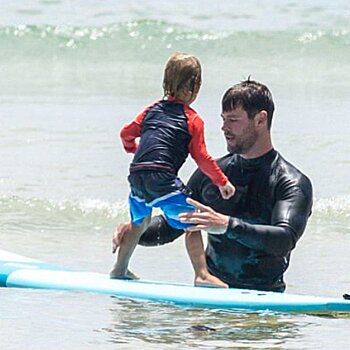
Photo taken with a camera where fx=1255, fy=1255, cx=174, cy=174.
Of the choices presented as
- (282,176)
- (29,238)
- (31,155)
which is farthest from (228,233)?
(31,155)

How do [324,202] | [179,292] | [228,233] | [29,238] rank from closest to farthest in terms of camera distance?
1. [228,233]
2. [179,292]
3. [29,238]
4. [324,202]

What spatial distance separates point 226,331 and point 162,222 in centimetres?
73

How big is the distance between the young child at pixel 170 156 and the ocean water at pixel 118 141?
0.29 meters

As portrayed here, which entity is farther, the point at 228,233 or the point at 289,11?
the point at 289,11

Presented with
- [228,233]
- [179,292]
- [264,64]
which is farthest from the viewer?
[264,64]

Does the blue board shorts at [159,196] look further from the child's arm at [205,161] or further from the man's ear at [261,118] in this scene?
the man's ear at [261,118]

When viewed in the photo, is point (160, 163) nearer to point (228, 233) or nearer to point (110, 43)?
point (228, 233)

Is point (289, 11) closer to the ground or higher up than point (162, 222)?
higher up

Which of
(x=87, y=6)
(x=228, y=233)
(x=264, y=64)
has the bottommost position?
(x=228, y=233)

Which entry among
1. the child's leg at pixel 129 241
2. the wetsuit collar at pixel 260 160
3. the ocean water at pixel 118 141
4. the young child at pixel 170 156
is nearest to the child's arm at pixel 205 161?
the young child at pixel 170 156

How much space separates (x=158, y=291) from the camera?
217 inches

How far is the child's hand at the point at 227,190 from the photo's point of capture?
17.1 feet

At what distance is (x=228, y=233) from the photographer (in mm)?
4961

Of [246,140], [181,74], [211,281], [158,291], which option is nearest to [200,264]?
[211,281]
